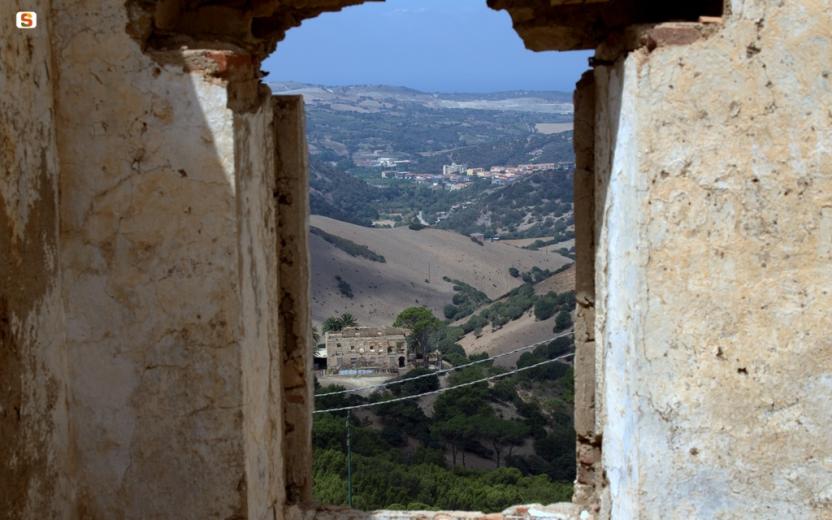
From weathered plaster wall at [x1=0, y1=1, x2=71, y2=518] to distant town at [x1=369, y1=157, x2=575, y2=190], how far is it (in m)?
65.2

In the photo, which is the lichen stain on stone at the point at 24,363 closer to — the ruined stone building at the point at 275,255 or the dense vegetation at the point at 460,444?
the ruined stone building at the point at 275,255

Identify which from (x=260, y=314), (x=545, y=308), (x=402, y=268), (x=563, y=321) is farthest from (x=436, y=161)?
(x=260, y=314)

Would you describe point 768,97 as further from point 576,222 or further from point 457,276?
point 457,276

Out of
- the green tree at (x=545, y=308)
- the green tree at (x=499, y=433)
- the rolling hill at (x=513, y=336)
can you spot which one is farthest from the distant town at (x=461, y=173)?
the green tree at (x=499, y=433)

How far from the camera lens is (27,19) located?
11.0ft

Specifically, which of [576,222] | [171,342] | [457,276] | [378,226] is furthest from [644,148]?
[378,226]

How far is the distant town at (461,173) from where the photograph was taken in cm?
7594

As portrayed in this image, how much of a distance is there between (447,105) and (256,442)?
483 feet

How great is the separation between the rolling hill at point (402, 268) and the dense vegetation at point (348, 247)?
347 millimetres

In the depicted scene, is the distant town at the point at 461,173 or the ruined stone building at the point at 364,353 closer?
the ruined stone building at the point at 364,353

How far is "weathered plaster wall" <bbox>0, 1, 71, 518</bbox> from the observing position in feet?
10.6

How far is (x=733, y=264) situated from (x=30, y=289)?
2238mm

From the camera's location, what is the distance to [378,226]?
6869 cm

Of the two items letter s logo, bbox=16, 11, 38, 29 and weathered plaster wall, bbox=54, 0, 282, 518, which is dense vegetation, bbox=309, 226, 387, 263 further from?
letter s logo, bbox=16, 11, 38, 29
